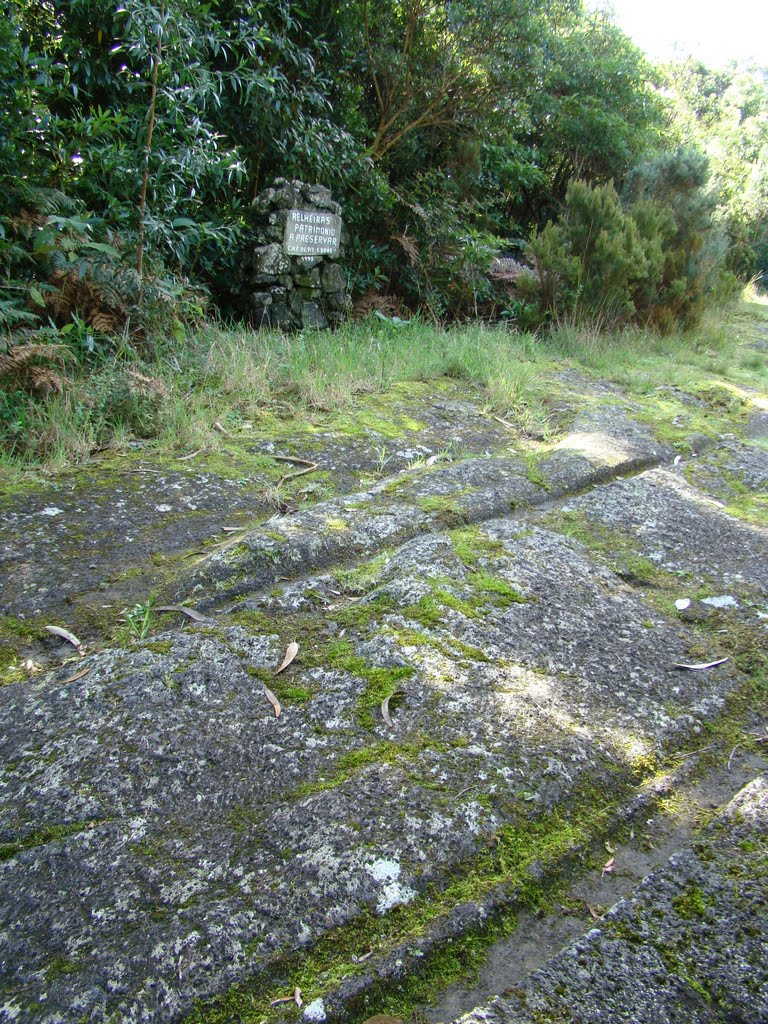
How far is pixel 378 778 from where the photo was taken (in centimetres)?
164

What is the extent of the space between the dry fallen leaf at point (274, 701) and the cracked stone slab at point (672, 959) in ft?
2.67

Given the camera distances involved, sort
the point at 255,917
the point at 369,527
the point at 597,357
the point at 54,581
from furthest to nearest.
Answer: the point at 597,357 → the point at 369,527 → the point at 54,581 → the point at 255,917

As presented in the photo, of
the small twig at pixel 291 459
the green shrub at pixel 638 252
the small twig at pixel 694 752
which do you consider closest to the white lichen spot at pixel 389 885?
the small twig at pixel 694 752

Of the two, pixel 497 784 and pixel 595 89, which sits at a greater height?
pixel 595 89

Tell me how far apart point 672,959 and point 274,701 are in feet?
3.34

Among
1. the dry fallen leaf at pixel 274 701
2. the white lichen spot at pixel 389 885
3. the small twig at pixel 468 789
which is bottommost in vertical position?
the dry fallen leaf at pixel 274 701

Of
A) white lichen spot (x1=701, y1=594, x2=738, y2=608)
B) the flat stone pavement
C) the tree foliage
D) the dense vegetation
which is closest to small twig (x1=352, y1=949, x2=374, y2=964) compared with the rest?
the flat stone pavement

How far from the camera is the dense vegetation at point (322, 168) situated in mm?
4211

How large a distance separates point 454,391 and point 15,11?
3.48 meters

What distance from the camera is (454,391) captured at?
4820mm

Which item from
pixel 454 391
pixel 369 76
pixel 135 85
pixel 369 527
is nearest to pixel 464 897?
pixel 369 527

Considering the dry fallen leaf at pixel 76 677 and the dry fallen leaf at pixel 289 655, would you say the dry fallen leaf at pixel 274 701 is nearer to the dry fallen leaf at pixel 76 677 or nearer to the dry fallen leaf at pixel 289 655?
the dry fallen leaf at pixel 289 655

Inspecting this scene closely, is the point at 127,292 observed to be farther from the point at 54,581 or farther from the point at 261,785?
the point at 261,785

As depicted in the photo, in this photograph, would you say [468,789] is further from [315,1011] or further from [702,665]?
[702,665]
